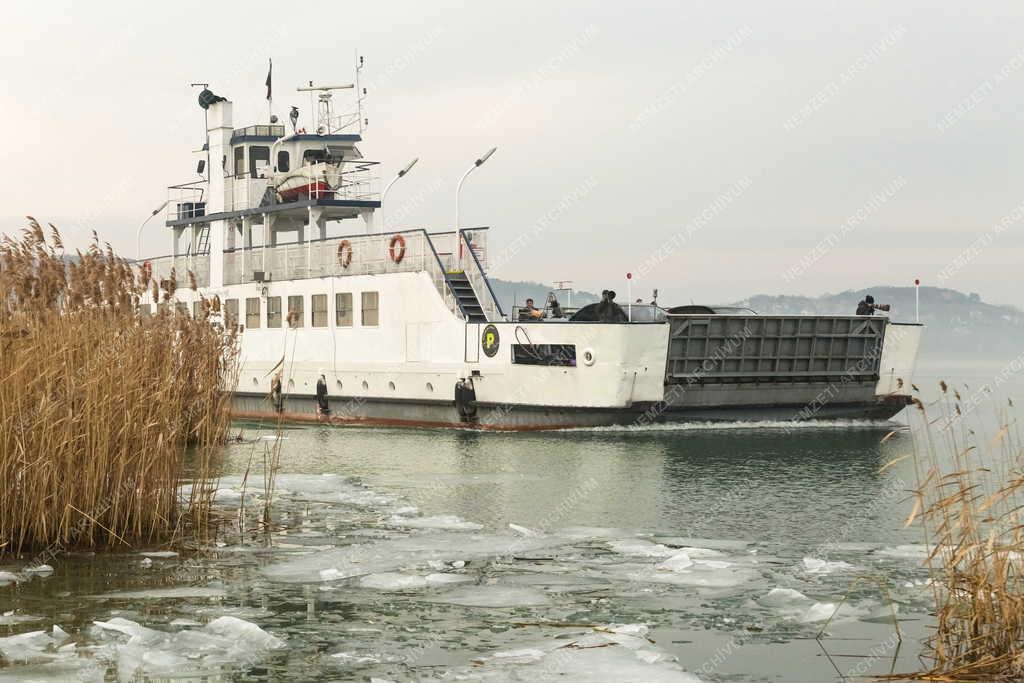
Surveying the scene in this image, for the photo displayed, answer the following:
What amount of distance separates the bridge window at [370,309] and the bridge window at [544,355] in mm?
4410

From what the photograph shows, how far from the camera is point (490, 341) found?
25609 millimetres

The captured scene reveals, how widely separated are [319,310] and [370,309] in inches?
85.9

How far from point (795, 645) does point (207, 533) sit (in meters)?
5.02

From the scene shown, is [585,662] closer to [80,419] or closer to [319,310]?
[80,419]

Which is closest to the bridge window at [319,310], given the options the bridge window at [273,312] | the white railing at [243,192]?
the bridge window at [273,312]

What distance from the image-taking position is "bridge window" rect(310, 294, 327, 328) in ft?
98.5

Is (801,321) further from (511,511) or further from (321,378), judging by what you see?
(511,511)

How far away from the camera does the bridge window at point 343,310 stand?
29219mm

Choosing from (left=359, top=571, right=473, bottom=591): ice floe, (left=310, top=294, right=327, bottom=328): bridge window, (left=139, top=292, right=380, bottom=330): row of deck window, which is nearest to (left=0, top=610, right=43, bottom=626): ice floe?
(left=359, top=571, right=473, bottom=591): ice floe

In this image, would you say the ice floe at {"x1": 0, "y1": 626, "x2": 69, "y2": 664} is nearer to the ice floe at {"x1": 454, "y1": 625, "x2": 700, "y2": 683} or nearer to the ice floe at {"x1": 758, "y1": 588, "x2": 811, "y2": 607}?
the ice floe at {"x1": 454, "y1": 625, "x2": 700, "y2": 683}

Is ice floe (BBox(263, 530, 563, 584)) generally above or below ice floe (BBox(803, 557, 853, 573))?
below

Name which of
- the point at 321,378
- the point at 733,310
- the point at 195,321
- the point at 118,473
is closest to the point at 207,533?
the point at 118,473

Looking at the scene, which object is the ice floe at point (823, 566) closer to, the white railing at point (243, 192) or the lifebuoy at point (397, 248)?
the lifebuoy at point (397, 248)

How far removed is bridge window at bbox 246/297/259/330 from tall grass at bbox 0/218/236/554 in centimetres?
2235
